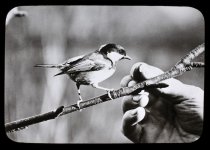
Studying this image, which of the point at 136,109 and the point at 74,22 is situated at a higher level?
the point at 74,22

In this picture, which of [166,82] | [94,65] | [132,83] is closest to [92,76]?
[94,65]

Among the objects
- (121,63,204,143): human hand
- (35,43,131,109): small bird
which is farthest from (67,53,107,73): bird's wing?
(121,63,204,143): human hand

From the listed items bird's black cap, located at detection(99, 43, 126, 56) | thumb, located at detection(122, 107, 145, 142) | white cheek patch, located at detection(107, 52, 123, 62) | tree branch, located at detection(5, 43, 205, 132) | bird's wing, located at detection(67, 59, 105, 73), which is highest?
bird's black cap, located at detection(99, 43, 126, 56)

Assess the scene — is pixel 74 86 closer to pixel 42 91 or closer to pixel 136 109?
pixel 42 91

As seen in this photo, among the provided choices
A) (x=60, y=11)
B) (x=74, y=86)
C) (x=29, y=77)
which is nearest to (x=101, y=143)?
(x=74, y=86)

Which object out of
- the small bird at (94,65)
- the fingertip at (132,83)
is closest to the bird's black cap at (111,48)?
the small bird at (94,65)

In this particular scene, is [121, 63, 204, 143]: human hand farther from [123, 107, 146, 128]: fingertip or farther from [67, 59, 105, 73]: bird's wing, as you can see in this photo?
[67, 59, 105, 73]: bird's wing

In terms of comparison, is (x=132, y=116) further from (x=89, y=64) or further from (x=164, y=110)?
(x=89, y=64)
